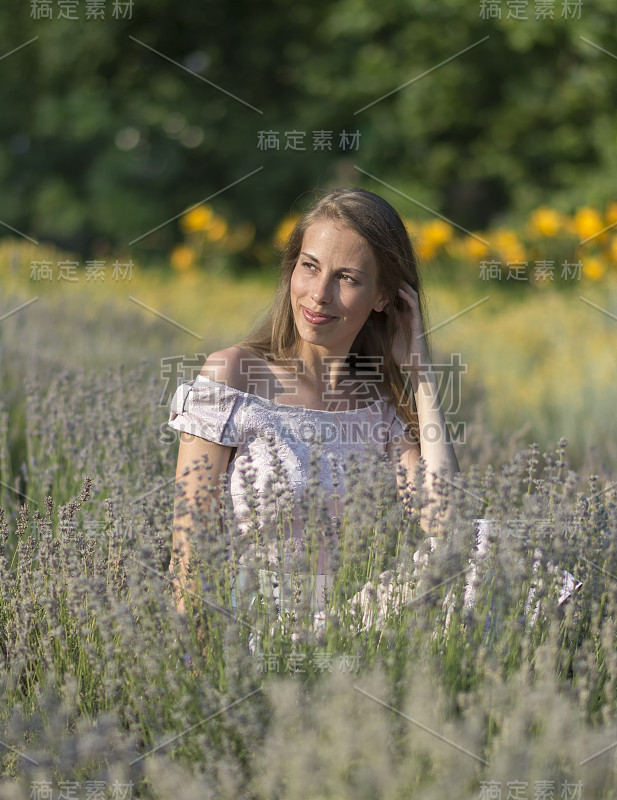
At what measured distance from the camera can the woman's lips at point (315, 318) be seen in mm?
2553

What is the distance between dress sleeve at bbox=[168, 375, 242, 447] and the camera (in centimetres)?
244

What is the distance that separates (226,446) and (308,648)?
0.88 meters

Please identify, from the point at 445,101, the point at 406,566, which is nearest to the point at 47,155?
the point at 445,101

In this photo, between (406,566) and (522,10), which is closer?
(406,566)

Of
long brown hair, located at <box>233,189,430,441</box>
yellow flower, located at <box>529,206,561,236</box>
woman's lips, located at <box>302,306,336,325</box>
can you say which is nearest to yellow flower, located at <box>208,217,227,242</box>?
yellow flower, located at <box>529,206,561,236</box>

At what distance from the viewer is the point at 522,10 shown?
31.6 ft

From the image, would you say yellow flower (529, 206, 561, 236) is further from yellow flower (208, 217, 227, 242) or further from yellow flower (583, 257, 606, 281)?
yellow flower (208, 217, 227, 242)

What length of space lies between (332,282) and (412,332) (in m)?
0.37

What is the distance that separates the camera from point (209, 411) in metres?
2.47

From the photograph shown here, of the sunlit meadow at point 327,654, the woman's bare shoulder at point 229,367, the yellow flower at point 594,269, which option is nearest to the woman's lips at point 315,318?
the woman's bare shoulder at point 229,367

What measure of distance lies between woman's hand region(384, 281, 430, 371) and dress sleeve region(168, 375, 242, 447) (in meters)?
0.59

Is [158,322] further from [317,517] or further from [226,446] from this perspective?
[317,517]

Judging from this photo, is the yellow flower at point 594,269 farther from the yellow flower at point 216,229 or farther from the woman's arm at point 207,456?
the woman's arm at point 207,456

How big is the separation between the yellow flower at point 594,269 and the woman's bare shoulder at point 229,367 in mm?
5361
